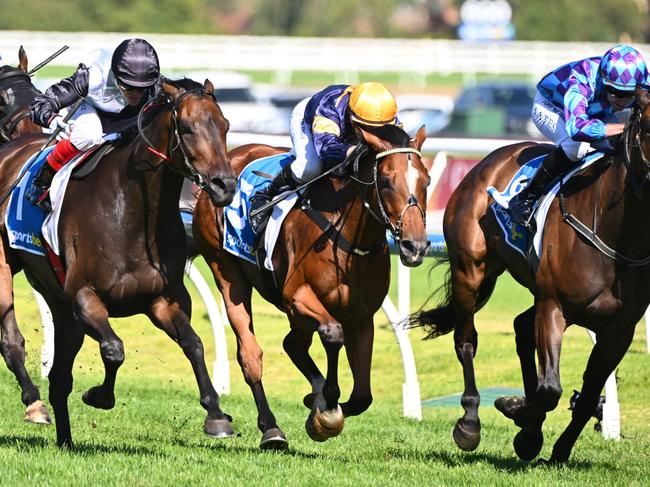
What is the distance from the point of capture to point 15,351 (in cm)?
711

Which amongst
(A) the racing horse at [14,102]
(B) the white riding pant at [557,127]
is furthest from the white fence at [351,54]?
(B) the white riding pant at [557,127]

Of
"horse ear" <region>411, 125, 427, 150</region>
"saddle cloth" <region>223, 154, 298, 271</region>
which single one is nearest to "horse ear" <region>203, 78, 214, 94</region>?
"horse ear" <region>411, 125, 427, 150</region>

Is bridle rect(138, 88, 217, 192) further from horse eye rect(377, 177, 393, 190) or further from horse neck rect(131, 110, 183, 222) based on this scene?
horse eye rect(377, 177, 393, 190)

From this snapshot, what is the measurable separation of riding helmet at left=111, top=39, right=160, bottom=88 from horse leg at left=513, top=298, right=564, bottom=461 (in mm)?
2077

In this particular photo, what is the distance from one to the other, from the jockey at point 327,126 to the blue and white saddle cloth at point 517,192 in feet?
2.83

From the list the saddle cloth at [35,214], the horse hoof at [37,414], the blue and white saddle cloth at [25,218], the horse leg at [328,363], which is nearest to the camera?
the horse leg at [328,363]

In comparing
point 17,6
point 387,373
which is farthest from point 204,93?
point 17,6

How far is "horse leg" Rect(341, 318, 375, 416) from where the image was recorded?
6484mm

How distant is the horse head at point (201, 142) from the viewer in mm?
5836

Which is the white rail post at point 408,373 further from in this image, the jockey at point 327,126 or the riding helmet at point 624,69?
the riding helmet at point 624,69

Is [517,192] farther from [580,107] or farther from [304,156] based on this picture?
[304,156]

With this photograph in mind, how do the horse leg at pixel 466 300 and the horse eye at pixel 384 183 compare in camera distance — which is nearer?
the horse eye at pixel 384 183

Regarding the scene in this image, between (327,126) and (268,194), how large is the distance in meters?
0.67

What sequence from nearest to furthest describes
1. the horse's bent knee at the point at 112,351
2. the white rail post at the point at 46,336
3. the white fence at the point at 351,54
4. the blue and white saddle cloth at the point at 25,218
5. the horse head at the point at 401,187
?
the horse head at the point at 401,187 < the horse's bent knee at the point at 112,351 < the blue and white saddle cloth at the point at 25,218 < the white rail post at the point at 46,336 < the white fence at the point at 351,54
